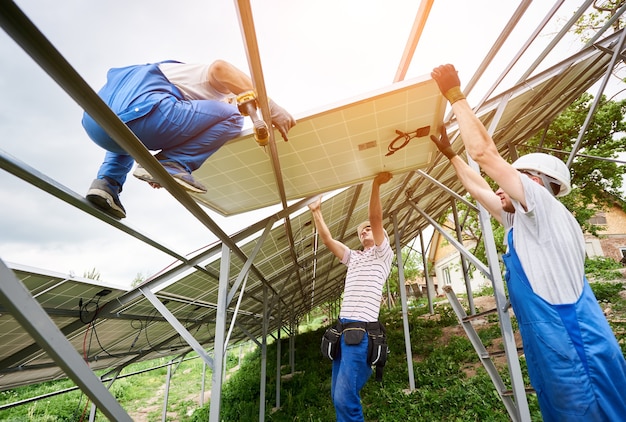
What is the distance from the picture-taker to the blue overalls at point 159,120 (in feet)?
5.37

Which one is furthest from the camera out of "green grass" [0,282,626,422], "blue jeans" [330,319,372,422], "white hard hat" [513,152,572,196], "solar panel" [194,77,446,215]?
"green grass" [0,282,626,422]

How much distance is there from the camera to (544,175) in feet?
6.36

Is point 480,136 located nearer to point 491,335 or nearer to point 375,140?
point 375,140

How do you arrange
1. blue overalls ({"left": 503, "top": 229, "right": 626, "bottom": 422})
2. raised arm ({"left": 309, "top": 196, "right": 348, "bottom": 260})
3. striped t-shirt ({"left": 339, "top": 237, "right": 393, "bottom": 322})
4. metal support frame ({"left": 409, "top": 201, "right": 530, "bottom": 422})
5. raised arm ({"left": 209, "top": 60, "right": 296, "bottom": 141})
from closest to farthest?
blue overalls ({"left": 503, "top": 229, "right": 626, "bottom": 422}) → raised arm ({"left": 209, "top": 60, "right": 296, "bottom": 141}) → striped t-shirt ({"left": 339, "top": 237, "right": 393, "bottom": 322}) → metal support frame ({"left": 409, "top": 201, "right": 530, "bottom": 422}) → raised arm ({"left": 309, "top": 196, "right": 348, "bottom": 260})

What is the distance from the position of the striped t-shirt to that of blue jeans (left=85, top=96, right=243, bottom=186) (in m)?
1.63

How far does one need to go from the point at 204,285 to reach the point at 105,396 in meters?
3.97

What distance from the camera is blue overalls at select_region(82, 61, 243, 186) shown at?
1636 mm

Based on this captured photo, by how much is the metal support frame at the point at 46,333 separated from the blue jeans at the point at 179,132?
93 centimetres

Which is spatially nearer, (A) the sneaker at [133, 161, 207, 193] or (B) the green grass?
(A) the sneaker at [133, 161, 207, 193]

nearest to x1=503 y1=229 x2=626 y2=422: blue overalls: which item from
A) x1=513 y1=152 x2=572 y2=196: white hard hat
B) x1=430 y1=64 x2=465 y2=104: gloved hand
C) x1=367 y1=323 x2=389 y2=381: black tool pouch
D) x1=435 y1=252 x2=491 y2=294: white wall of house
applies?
x1=513 y1=152 x2=572 y2=196: white hard hat

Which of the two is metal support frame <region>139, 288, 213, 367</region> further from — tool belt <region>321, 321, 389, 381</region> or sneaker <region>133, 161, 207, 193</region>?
sneaker <region>133, 161, 207, 193</region>

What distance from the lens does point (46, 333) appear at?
105 cm

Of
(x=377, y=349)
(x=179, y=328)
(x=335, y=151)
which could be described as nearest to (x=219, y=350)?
(x=179, y=328)

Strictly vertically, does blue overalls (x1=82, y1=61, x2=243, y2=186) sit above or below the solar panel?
below
